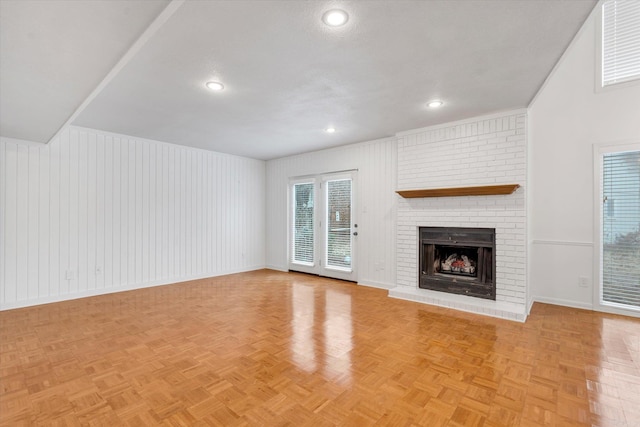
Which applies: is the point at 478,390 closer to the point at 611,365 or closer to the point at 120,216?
the point at 611,365

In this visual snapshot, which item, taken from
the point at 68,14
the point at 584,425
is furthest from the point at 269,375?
the point at 68,14

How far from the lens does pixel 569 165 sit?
4.34 metres

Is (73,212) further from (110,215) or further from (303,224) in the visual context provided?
(303,224)

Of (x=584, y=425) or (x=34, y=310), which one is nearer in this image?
(x=584, y=425)

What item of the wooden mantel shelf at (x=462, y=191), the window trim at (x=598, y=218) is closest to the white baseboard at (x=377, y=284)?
the wooden mantel shelf at (x=462, y=191)

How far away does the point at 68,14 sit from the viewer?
158 cm

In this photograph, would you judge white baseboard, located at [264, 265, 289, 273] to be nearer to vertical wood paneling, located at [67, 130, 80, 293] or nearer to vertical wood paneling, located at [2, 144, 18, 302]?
vertical wood paneling, located at [67, 130, 80, 293]

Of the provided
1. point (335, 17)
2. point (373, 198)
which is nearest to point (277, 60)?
point (335, 17)

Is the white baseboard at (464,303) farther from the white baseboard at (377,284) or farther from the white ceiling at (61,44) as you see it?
the white ceiling at (61,44)

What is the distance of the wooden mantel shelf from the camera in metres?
3.82

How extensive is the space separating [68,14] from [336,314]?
11.6 ft

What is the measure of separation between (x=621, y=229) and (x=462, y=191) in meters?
2.17

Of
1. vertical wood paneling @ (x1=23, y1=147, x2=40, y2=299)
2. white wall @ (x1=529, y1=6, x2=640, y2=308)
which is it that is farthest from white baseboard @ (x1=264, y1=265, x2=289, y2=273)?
white wall @ (x1=529, y1=6, x2=640, y2=308)

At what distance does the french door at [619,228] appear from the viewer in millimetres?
3952
